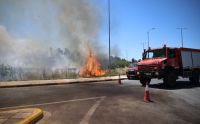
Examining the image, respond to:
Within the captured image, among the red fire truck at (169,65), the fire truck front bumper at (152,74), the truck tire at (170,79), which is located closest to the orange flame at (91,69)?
the red fire truck at (169,65)

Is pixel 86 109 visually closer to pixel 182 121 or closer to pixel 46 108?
pixel 46 108

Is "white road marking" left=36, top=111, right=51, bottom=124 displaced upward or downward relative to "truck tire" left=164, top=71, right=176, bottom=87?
downward

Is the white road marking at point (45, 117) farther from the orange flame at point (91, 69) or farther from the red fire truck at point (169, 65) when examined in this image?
the orange flame at point (91, 69)

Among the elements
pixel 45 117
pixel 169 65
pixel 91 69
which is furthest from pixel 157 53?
pixel 91 69

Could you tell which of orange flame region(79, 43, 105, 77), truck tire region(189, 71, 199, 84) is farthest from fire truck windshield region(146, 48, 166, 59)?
orange flame region(79, 43, 105, 77)

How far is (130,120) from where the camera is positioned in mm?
3992

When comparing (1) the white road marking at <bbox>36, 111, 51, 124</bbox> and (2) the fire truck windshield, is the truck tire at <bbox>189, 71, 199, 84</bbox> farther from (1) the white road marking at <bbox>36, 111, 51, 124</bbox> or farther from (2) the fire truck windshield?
(1) the white road marking at <bbox>36, 111, 51, 124</bbox>

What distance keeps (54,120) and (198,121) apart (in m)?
3.83

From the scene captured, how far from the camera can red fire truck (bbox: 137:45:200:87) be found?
9866 mm

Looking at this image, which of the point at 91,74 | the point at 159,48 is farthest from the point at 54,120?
the point at 91,74

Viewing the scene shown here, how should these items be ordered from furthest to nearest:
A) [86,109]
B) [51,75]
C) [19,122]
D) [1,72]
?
[51,75] → [1,72] → [86,109] → [19,122]

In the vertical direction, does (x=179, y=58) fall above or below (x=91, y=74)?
above

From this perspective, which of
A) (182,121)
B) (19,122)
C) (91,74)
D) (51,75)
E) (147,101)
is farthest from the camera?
(91,74)

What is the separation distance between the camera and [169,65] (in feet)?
33.4
